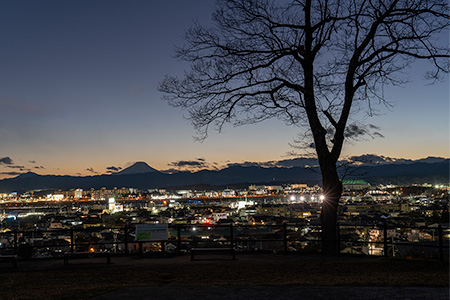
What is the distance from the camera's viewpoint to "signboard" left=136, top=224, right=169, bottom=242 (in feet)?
46.7

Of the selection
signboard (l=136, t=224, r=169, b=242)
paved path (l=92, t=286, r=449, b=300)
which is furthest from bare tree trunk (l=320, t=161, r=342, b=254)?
paved path (l=92, t=286, r=449, b=300)

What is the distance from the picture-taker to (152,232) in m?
14.4

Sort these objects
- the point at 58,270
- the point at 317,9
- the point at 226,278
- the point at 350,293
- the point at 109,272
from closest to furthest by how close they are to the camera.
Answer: the point at 350,293
the point at 226,278
the point at 109,272
the point at 58,270
the point at 317,9

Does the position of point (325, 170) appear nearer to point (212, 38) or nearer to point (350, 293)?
point (212, 38)

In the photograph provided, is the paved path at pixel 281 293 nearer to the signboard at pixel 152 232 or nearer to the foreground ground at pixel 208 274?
the foreground ground at pixel 208 274

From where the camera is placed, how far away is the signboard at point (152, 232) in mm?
14234

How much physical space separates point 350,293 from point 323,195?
7347mm

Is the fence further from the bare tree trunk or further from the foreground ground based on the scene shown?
the foreground ground

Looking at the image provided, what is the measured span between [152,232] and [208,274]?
4578 mm

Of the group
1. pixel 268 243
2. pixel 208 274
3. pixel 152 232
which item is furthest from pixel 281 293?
pixel 268 243

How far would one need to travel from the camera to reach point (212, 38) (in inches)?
589

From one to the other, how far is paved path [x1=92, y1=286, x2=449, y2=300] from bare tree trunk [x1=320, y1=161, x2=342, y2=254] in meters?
6.74

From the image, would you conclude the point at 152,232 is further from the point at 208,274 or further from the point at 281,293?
the point at 281,293

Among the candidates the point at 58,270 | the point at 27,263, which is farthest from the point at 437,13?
the point at 27,263
